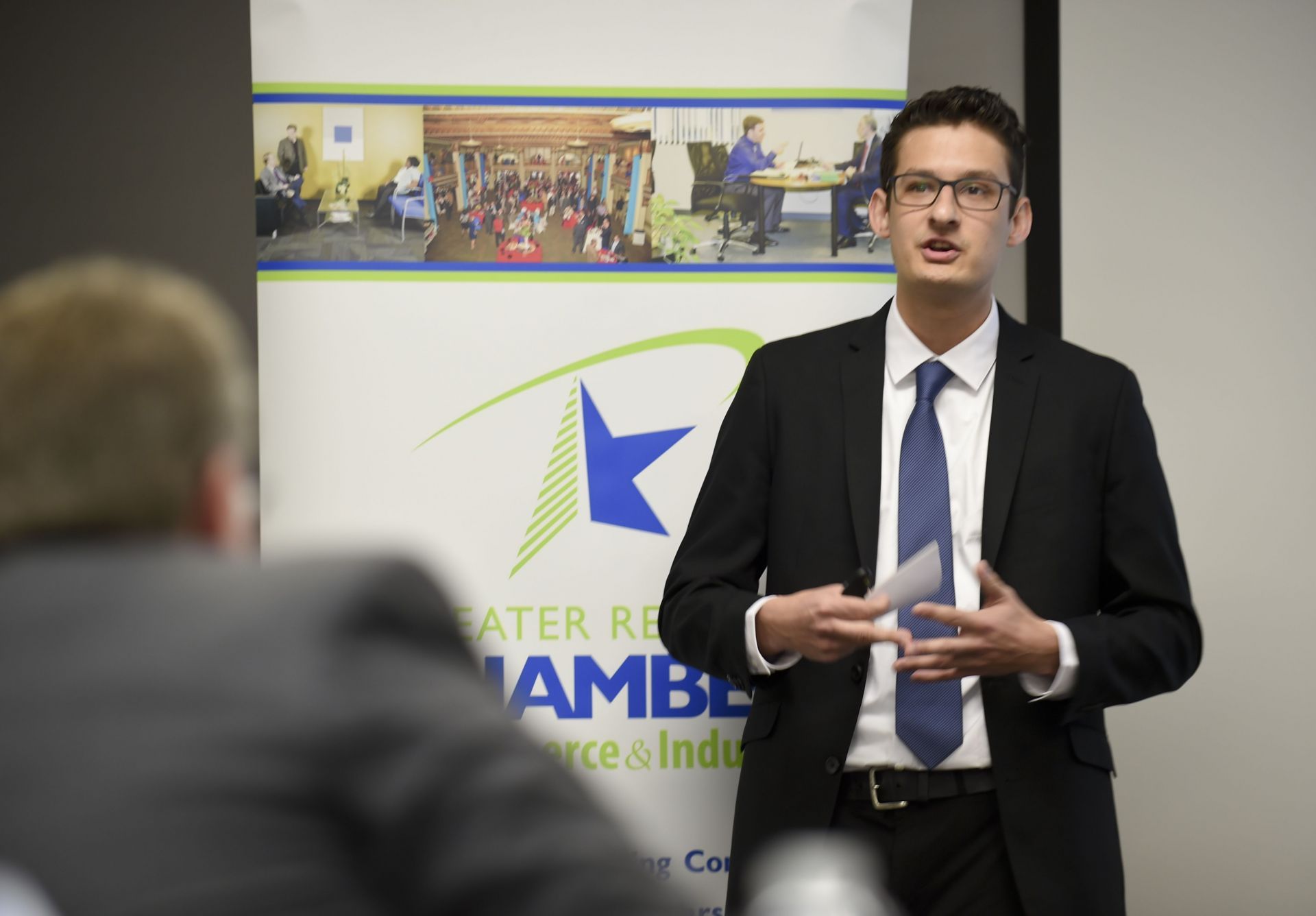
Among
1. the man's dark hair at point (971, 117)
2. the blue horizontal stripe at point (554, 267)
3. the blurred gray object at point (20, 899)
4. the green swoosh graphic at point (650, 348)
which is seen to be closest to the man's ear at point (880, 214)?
the man's dark hair at point (971, 117)

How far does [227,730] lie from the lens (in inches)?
28.4

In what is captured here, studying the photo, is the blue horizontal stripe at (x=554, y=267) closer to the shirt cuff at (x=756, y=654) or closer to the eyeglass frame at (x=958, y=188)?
the eyeglass frame at (x=958, y=188)

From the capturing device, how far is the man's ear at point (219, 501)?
87cm

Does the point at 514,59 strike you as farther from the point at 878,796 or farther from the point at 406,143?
the point at 878,796

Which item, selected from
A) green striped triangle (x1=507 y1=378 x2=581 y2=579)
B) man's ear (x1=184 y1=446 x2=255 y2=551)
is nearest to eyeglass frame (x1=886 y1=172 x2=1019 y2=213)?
green striped triangle (x1=507 y1=378 x2=581 y2=579)

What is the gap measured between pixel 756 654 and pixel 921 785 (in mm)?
341

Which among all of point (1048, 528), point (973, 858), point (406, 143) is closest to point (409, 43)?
point (406, 143)

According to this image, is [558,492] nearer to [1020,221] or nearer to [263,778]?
[1020,221]

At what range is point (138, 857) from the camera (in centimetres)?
69

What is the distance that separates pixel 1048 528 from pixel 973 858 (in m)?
0.56

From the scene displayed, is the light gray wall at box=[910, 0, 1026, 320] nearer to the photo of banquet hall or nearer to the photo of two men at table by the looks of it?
the photo of two men at table

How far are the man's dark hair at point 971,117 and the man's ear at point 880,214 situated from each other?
0.04 m

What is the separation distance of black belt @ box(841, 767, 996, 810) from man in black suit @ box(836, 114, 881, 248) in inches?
48.0

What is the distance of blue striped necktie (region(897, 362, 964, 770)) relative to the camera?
2.06m
